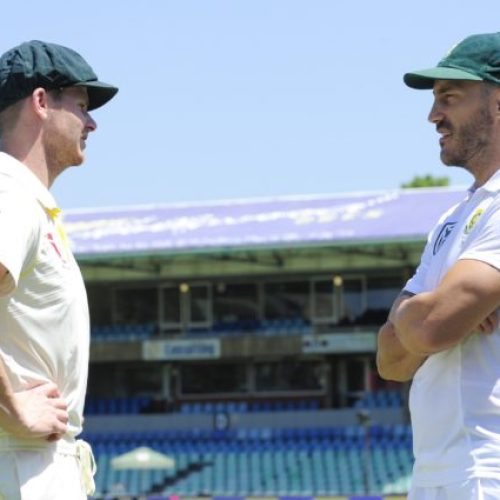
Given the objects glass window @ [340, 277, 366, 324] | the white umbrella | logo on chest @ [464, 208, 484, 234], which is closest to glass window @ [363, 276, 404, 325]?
glass window @ [340, 277, 366, 324]

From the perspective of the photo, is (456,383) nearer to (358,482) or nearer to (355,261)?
Result: (358,482)

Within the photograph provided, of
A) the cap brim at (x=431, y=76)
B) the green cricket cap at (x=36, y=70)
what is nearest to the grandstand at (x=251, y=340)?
the cap brim at (x=431, y=76)

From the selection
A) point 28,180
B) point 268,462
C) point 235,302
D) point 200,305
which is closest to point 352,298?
point 235,302

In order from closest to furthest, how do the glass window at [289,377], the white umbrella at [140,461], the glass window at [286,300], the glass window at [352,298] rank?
the white umbrella at [140,461] → the glass window at [352,298] → the glass window at [289,377] → the glass window at [286,300]

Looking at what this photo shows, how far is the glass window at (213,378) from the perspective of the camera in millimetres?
36344

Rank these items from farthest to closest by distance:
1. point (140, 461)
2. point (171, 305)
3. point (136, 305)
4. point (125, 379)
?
point (136, 305) < point (125, 379) < point (171, 305) < point (140, 461)

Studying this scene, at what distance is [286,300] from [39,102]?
32.4 meters

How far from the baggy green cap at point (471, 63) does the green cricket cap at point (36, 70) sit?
95 centimetres

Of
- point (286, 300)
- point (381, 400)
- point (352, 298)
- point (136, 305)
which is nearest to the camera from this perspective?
point (381, 400)

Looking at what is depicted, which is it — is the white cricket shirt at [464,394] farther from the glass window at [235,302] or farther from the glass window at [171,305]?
the glass window at [171,305]

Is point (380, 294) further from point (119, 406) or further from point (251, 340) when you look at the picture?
point (119, 406)

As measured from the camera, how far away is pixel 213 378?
120 feet

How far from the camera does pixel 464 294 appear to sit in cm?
353

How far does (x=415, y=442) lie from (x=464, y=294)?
47 cm
